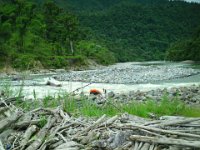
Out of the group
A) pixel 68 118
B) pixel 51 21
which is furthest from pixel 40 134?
pixel 51 21

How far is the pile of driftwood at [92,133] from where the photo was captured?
6789 millimetres

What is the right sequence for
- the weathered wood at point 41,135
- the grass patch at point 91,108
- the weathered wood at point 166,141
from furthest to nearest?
the grass patch at point 91,108, the weathered wood at point 41,135, the weathered wood at point 166,141

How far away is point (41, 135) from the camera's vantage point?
758 cm

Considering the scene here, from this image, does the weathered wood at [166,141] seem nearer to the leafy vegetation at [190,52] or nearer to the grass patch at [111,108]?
the grass patch at [111,108]

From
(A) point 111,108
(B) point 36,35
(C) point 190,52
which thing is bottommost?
(A) point 111,108

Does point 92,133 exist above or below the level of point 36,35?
below

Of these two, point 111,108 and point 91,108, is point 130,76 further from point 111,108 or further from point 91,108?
point 91,108

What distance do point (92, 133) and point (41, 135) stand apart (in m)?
0.96

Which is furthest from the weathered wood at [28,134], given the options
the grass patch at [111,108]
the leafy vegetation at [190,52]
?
the leafy vegetation at [190,52]

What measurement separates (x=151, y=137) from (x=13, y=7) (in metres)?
86.6

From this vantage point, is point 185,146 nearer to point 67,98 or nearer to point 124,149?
point 124,149

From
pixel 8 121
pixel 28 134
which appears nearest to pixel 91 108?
pixel 8 121

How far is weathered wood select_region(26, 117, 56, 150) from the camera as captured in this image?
23.4 ft

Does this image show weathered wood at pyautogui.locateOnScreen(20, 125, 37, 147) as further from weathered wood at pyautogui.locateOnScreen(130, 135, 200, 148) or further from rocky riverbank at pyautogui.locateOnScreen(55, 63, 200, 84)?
rocky riverbank at pyautogui.locateOnScreen(55, 63, 200, 84)
